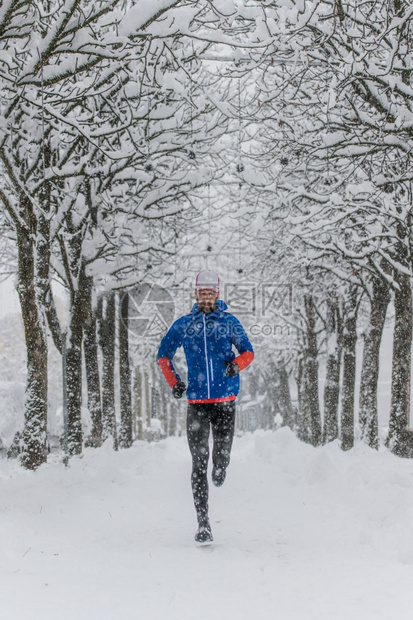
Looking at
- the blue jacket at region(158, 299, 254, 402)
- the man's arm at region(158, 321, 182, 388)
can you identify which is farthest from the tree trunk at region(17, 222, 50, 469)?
the blue jacket at region(158, 299, 254, 402)

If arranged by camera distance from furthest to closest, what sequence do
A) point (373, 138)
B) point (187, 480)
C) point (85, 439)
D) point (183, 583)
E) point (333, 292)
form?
point (333, 292), point (85, 439), point (187, 480), point (373, 138), point (183, 583)

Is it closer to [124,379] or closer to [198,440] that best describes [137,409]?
[124,379]

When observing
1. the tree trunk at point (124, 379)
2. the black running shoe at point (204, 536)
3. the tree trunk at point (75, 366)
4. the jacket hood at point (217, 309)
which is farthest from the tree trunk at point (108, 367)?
the black running shoe at point (204, 536)

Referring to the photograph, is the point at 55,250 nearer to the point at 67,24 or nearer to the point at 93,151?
the point at 93,151

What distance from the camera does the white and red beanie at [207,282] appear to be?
5047 millimetres

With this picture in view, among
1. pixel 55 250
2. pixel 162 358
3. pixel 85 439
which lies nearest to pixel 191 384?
pixel 162 358

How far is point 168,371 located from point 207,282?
32.6 inches

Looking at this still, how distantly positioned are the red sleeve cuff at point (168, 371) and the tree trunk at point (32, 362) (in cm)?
362

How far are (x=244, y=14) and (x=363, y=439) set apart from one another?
402 inches

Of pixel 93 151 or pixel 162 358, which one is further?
pixel 93 151

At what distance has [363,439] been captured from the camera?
13.8 m

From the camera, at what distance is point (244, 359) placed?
16.4ft

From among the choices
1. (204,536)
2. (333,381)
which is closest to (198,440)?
(204,536)

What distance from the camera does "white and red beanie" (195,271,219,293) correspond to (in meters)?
5.05
